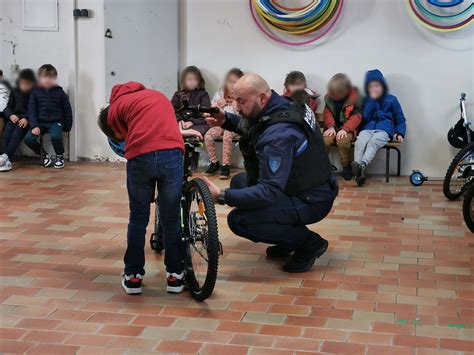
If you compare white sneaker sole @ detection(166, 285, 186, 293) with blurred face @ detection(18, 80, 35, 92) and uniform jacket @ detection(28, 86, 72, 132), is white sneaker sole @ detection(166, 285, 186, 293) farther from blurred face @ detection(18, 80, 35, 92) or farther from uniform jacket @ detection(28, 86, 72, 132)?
A: blurred face @ detection(18, 80, 35, 92)

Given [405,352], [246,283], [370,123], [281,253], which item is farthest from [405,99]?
[405,352]

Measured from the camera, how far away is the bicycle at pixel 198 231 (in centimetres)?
364

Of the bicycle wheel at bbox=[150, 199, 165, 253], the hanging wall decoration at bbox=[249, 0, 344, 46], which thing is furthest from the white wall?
the bicycle wheel at bbox=[150, 199, 165, 253]

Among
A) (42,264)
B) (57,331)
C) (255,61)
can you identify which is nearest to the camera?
(57,331)

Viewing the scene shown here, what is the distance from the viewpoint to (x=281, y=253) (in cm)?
456

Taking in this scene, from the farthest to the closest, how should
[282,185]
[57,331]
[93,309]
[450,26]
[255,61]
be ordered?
[255,61]
[450,26]
[282,185]
[93,309]
[57,331]

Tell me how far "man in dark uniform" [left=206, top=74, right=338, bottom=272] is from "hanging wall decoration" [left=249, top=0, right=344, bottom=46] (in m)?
3.14

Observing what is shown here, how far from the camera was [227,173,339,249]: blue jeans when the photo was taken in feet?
13.8

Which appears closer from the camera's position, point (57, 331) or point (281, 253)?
point (57, 331)

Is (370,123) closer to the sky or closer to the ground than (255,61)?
closer to the ground

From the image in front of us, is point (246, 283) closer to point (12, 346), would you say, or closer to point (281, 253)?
point (281, 253)

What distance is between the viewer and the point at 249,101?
4090mm

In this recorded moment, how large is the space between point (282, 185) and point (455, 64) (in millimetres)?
3853

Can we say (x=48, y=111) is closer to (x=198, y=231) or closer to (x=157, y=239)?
(x=157, y=239)
